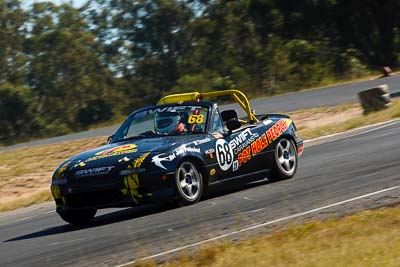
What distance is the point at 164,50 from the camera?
61094mm

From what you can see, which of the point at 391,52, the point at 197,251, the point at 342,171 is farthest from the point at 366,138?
the point at 391,52

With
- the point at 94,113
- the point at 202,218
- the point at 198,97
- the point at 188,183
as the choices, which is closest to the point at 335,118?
the point at 198,97

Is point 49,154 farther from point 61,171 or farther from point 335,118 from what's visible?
point 61,171

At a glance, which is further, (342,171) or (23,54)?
(23,54)

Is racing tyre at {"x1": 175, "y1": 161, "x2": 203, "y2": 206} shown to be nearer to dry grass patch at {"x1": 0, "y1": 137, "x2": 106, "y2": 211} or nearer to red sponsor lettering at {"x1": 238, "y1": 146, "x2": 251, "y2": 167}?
red sponsor lettering at {"x1": 238, "y1": 146, "x2": 251, "y2": 167}

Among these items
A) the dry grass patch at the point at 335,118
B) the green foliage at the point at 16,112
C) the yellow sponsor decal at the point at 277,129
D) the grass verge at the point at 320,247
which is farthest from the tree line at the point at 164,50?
the grass verge at the point at 320,247

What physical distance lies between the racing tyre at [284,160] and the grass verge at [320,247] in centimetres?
445

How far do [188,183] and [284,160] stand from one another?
7.94ft

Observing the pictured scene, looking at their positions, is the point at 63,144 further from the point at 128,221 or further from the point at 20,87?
the point at 20,87

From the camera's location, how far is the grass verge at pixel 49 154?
19.5 meters

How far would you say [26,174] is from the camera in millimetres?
21609

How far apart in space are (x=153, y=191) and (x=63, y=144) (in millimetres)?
15813

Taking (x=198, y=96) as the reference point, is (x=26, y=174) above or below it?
below

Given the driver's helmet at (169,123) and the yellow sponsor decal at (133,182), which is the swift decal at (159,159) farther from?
the driver's helmet at (169,123)
